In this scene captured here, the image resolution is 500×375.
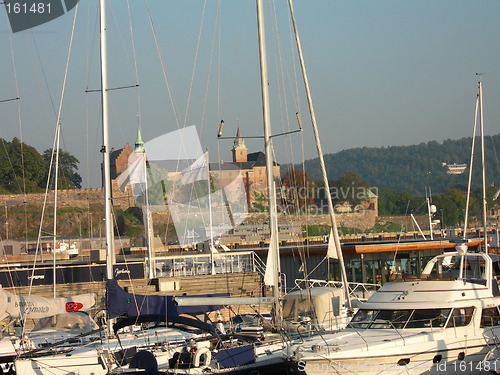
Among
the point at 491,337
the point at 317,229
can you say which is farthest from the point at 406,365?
the point at 317,229

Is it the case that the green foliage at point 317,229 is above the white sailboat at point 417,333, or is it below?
below

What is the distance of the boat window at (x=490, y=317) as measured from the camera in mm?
15358

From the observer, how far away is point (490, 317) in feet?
50.8

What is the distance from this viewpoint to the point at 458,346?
48.1 feet

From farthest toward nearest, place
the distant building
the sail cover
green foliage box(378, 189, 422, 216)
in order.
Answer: green foliage box(378, 189, 422, 216), the distant building, the sail cover

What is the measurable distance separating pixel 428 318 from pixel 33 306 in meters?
8.91

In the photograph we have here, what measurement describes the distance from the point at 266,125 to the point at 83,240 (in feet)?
177

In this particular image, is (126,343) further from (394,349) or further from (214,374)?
(394,349)

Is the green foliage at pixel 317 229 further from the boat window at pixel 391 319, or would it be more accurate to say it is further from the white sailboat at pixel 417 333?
the boat window at pixel 391 319

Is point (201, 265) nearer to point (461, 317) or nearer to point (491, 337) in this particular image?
point (461, 317)

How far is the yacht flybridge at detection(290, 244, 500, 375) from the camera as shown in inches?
546

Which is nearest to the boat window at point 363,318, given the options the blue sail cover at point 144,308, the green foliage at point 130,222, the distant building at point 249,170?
Answer: the blue sail cover at point 144,308

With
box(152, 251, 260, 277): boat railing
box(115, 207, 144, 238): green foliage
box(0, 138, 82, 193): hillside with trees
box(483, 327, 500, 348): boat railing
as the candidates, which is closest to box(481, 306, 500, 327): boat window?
box(483, 327, 500, 348): boat railing
